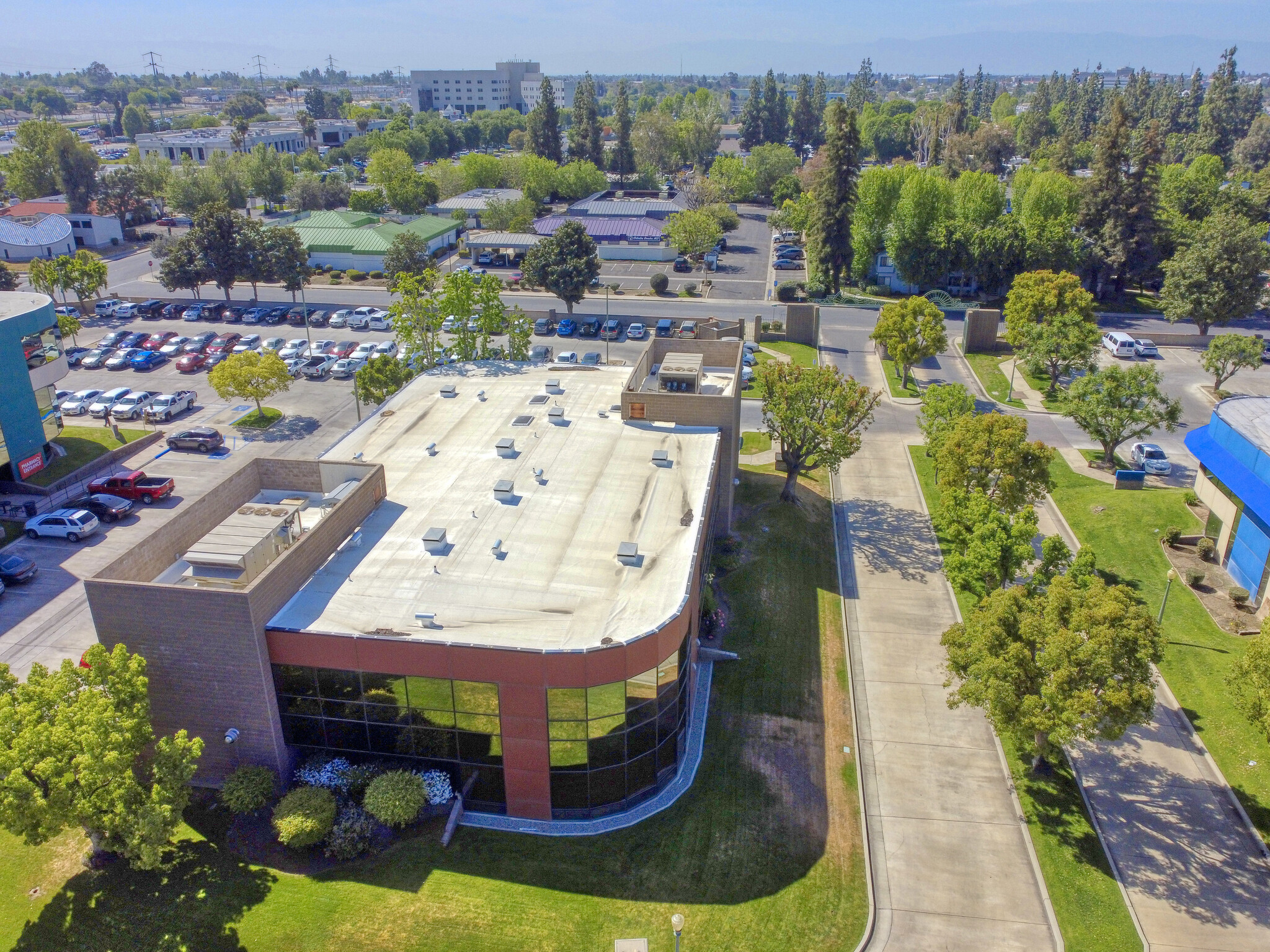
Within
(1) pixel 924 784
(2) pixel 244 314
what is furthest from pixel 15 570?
(2) pixel 244 314

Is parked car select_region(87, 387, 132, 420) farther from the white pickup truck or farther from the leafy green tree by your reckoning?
the leafy green tree

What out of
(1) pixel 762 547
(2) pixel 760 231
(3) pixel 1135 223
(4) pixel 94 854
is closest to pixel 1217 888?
(1) pixel 762 547

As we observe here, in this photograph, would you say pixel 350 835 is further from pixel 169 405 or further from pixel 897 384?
pixel 897 384

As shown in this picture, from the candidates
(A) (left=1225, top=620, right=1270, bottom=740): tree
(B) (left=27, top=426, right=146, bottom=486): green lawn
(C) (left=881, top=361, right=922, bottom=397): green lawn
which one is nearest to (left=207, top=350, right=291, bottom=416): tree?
(B) (left=27, top=426, right=146, bottom=486): green lawn

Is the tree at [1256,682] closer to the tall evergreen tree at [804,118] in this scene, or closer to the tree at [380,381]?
the tree at [380,381]

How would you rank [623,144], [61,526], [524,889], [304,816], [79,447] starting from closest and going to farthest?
[524,889] → [304,816] → [61,526] → [79,447] → [623,144]

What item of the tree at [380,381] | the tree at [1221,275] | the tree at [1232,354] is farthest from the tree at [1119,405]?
the tree at [380,381]

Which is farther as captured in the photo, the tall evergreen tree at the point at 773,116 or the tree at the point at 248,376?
the tall evergreen tree at the point at 773,116
